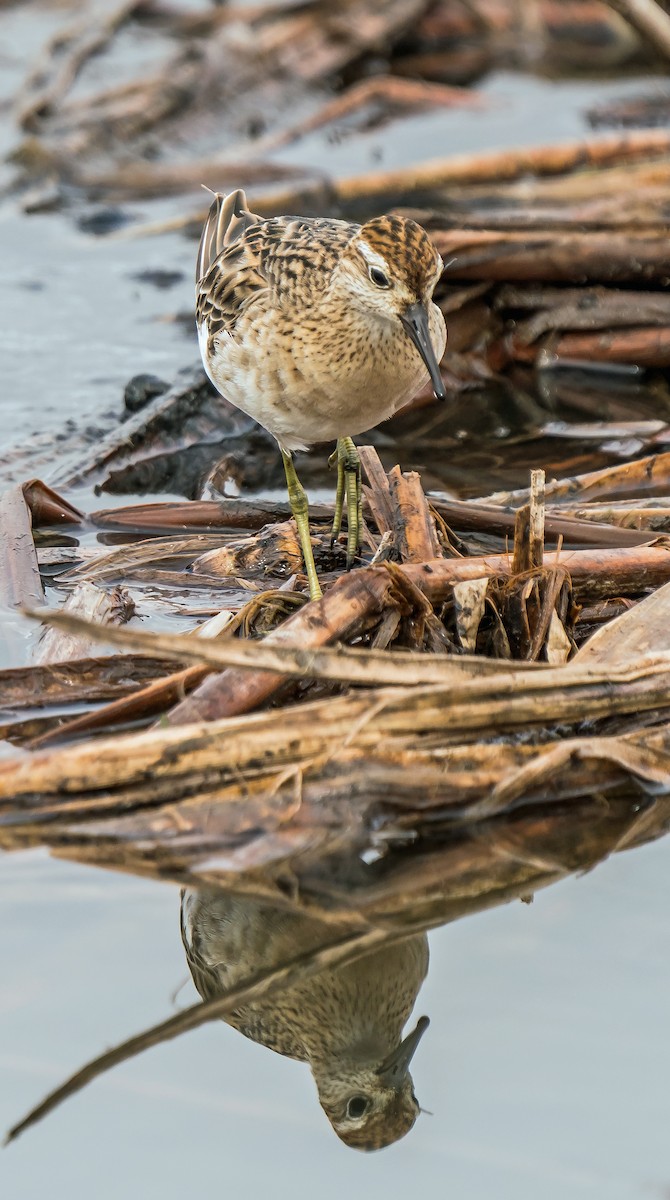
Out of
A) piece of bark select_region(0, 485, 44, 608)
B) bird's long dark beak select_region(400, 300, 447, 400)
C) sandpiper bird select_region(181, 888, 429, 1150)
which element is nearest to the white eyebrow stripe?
bird's long dark beak select_region(400, 300, 447, 400)

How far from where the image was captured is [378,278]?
206 inches

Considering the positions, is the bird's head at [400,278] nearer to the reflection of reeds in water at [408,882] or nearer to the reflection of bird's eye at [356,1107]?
the reflection of reeds in water at [408,882]

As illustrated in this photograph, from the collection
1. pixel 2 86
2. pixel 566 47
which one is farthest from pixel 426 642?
pixel 566 47

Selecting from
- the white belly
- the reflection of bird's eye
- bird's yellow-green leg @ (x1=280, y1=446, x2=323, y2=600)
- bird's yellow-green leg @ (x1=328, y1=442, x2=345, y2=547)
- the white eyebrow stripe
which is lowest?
bird's yellow-green leg @ (x1=328, y1=442, x2=345, y2=547)

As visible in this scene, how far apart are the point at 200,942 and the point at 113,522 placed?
2.86 m

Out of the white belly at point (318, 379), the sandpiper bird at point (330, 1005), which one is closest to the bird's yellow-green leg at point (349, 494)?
the white belly at point (318, 379)

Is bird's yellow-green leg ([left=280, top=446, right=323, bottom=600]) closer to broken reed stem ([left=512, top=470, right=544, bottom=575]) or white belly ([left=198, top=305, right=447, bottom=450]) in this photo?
white belly ([left=198, top=305, right=447, bottom=450])

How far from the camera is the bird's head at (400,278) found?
509 centimetres

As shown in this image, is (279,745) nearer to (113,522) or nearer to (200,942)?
(200,942)

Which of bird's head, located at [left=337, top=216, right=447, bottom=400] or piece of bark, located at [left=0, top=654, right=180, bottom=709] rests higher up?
bird's head, located at [left=337, top=216, right=447, bottom=400]

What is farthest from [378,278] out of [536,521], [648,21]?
[648,21]

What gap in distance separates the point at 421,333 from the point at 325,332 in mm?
449

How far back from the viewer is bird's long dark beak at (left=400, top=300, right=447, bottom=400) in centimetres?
504

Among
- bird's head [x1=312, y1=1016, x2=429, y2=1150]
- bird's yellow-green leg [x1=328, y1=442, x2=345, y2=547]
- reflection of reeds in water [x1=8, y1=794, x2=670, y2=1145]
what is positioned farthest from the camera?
bird's yellow-green leg [x1=328, y1=442, x2=345, y2=547]
